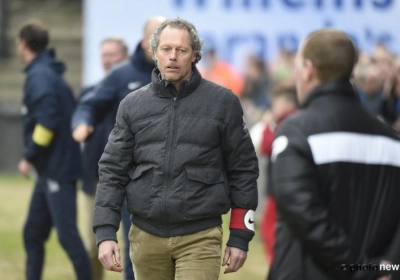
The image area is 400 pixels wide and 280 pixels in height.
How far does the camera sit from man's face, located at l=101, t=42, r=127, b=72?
1041 centimetres

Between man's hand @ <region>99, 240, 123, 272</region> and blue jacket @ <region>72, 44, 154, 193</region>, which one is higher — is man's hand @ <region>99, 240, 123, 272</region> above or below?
below

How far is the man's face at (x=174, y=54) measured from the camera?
594cm

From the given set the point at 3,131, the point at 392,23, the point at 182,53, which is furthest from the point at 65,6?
the point at 182,53

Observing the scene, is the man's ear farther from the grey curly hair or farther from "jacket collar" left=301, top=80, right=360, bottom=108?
the grey curly hair

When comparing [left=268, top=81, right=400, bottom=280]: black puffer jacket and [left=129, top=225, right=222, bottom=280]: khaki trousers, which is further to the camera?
[left=129, top=225, right=222, bottom=280]: khaki trousers

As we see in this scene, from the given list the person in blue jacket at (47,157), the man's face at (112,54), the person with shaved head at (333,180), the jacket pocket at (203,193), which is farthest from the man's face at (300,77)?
the man's face at (112,54)

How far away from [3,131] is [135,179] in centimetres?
1768

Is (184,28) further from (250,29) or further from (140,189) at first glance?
(250,29)

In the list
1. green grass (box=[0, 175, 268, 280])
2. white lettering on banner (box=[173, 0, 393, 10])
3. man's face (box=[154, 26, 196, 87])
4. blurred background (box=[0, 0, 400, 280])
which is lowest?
green grass (box=[0, 175, 268, 280])

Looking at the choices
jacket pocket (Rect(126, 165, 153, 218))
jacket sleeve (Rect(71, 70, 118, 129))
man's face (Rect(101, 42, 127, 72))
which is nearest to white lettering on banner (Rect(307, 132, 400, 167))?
jacket pocket (Rect(126, 165, 153, 218))

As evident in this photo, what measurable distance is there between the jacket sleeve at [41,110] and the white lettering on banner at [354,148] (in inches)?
179

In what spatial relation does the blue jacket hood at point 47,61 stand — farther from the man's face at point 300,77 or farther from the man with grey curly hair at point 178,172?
the man's face at point 300,77

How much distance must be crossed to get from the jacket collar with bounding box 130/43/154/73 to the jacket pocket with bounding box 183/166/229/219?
7.93ft

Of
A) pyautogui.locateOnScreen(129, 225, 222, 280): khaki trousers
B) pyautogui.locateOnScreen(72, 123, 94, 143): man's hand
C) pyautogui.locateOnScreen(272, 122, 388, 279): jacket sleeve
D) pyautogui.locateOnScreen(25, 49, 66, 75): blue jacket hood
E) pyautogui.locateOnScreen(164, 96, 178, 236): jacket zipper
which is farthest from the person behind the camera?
pyautogui.locateOnScreen(25, 49, 66, 75): blue jacket hood
